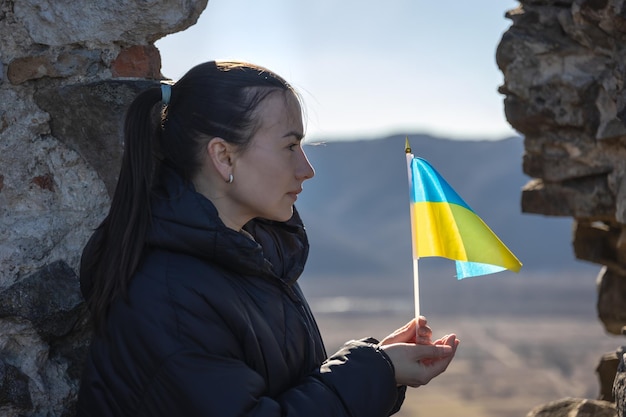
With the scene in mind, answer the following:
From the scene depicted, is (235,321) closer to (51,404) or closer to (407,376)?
(407,376)

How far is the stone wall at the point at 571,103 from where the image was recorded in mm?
4848

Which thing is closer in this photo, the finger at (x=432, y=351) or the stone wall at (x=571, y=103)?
the finger at (x=432, y=351)

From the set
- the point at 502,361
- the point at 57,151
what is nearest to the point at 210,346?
the point at 57,151

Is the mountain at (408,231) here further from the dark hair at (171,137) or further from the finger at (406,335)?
the dark hair at (171,137)

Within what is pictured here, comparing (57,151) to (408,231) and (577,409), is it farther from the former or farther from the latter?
(408,231)

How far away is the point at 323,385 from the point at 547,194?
387 cm

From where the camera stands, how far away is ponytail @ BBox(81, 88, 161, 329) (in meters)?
2.15

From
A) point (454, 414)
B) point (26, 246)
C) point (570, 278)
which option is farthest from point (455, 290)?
point (26, 246)

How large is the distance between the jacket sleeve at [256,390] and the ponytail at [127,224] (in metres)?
0.22

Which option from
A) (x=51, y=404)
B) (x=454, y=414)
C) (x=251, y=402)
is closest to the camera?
(x=251, y=402)

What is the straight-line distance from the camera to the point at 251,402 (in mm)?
2012

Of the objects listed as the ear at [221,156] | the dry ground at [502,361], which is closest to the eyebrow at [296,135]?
the ear at [221,156]

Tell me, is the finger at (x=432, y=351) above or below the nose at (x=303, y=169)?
below

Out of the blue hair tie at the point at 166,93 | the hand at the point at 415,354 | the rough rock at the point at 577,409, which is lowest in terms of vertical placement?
the rough rock at the point at 577,409
